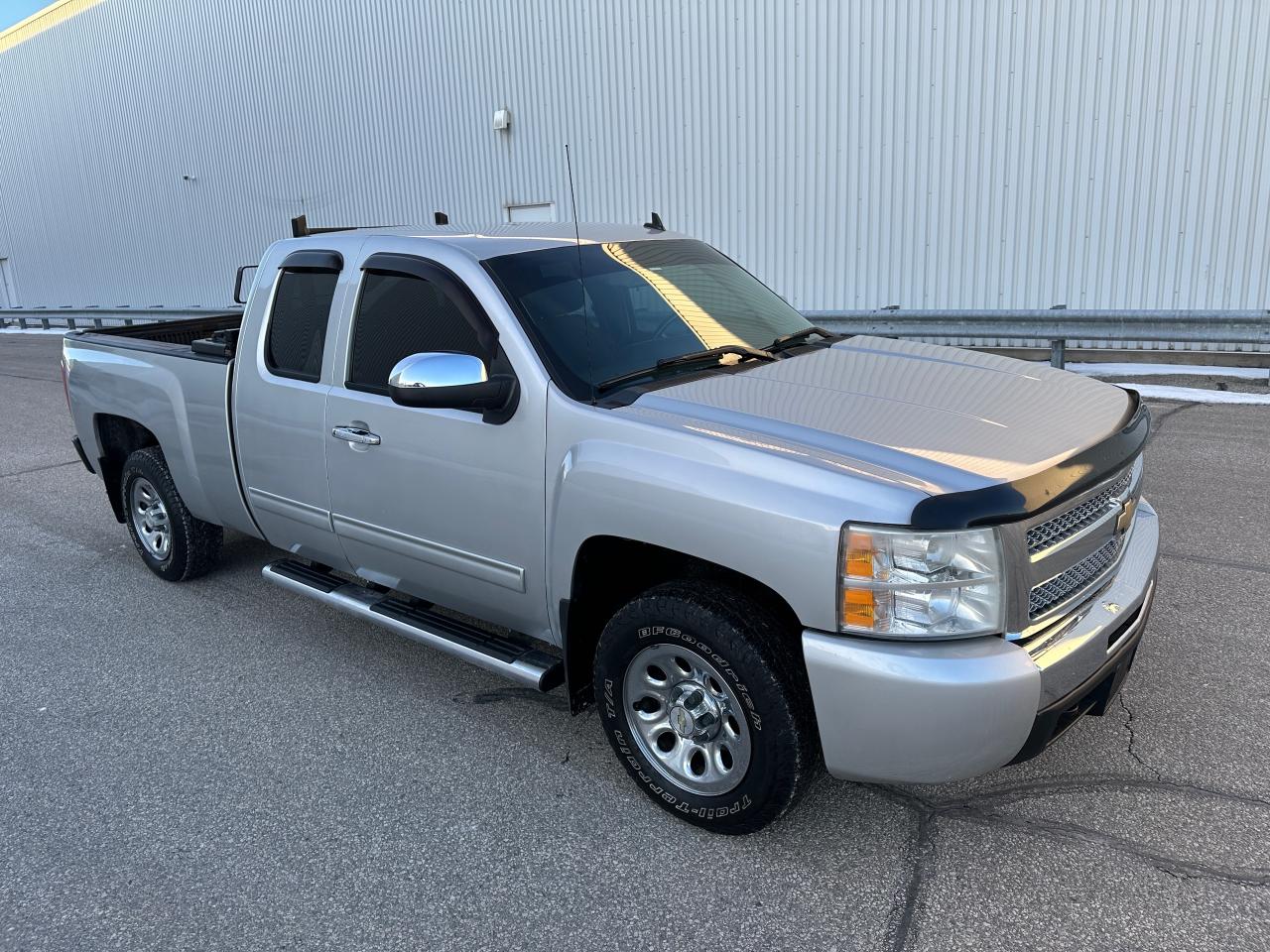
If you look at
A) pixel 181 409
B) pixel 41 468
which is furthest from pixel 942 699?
pixel 41 468

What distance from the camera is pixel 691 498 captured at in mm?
2764

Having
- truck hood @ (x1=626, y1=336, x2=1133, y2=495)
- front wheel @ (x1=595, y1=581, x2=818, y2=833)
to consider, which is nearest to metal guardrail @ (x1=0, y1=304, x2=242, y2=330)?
truck hood @ (x1=626, y1=336, x2=1133, y2=495)

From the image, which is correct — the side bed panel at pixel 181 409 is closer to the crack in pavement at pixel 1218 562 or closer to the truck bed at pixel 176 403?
the truck bed at pixel 176 403

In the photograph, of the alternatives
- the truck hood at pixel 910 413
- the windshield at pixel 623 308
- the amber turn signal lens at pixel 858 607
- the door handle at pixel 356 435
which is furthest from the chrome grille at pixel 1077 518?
the door handle at pixel 356 435

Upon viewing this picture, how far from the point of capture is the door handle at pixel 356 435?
3.73m

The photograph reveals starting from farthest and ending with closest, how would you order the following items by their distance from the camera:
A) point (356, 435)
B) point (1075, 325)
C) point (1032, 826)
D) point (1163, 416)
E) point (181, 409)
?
point (1075, 325) < point (1163, 416) < point (181, 409) < point (356, 435) < point (1032, 826)

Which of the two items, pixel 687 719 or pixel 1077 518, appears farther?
pixel 687 719

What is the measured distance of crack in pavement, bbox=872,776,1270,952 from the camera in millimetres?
2648

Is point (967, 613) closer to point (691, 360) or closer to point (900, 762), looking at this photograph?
point (900, 762)

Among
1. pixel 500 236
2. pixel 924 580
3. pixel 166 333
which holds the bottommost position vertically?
pixel 924 580

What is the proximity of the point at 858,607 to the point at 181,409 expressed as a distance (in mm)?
3762

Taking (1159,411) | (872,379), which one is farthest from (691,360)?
(1159,411)

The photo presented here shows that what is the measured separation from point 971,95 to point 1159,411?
4.37 meters

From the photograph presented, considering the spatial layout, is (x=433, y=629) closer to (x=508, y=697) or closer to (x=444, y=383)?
(x=508, y=697)
